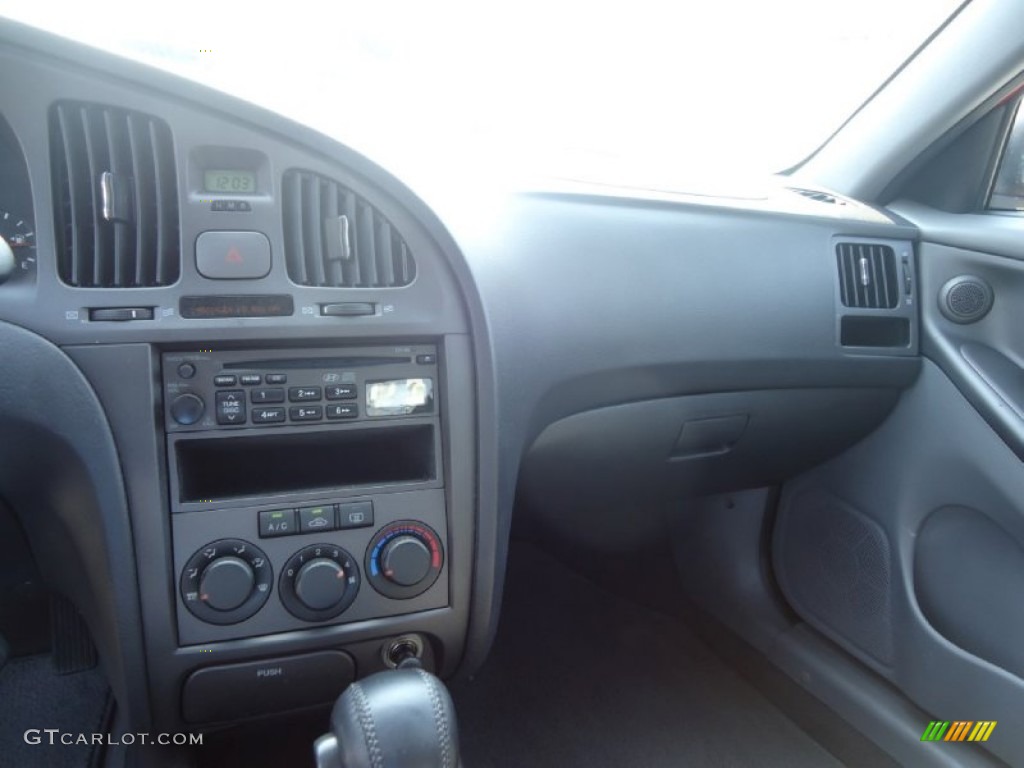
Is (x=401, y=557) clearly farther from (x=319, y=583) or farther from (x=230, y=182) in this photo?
(x=230, y=182)

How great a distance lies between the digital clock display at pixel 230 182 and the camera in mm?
1070

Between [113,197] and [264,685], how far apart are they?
2.30 ft

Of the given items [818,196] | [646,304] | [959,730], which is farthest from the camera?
[818,196]

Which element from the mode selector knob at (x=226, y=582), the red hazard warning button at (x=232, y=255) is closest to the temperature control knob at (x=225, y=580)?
the mode selector knob at (x=226, y=582)

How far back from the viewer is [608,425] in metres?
1.49

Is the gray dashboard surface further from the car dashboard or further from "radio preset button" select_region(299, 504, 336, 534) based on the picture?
"radio preset button" select_region(299, 504, 336, 534)

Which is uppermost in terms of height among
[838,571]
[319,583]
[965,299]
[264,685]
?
[965,299]

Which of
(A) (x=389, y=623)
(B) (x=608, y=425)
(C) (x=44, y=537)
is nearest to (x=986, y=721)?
(B) (x=608, y=425)

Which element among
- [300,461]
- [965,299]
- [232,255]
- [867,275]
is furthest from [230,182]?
[965,299]

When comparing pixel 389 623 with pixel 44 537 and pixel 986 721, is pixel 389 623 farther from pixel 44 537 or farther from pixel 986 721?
pixel 986 721

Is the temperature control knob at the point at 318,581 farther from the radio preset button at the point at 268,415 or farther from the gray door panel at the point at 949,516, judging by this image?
the gray door panel at the point at 949,516

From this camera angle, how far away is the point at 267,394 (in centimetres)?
108

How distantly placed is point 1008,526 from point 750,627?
69 centimetres

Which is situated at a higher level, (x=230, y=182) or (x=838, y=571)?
(x=230, y=182)
